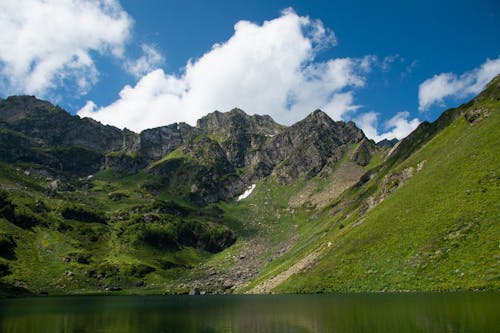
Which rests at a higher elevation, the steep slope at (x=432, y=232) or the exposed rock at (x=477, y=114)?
the exposed rock at (x=477, y=114)

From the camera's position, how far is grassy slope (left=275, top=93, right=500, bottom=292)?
263ft

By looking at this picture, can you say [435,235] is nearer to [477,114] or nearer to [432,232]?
[432,232]

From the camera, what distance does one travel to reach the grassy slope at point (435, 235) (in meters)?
80.2

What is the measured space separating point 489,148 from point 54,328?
12279 cm

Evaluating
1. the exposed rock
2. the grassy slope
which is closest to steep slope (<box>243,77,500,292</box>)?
the grassy slope

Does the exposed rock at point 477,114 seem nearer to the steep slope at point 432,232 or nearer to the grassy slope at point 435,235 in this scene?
the steep slope at point 432,232

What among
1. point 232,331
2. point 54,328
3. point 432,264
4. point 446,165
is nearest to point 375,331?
point 232,331

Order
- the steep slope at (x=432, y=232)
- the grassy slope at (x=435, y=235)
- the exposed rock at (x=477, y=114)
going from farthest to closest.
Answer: the exposed rock at (x=477, y=114)
the steep slope at (x=432, y=232)
the grassy slope at (x=435, y=235)

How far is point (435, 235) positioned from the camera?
313 ft

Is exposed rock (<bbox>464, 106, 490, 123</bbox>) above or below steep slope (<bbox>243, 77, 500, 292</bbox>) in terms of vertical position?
above

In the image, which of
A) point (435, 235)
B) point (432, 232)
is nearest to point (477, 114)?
point (432, 232)

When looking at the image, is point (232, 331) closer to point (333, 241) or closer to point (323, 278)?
point (323, 278)

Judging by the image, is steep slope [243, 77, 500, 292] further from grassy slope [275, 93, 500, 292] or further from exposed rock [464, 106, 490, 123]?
exposed rock [464, 106, 490, 123]

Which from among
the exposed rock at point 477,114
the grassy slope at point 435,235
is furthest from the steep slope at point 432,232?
the exposed rock at point 477,114
